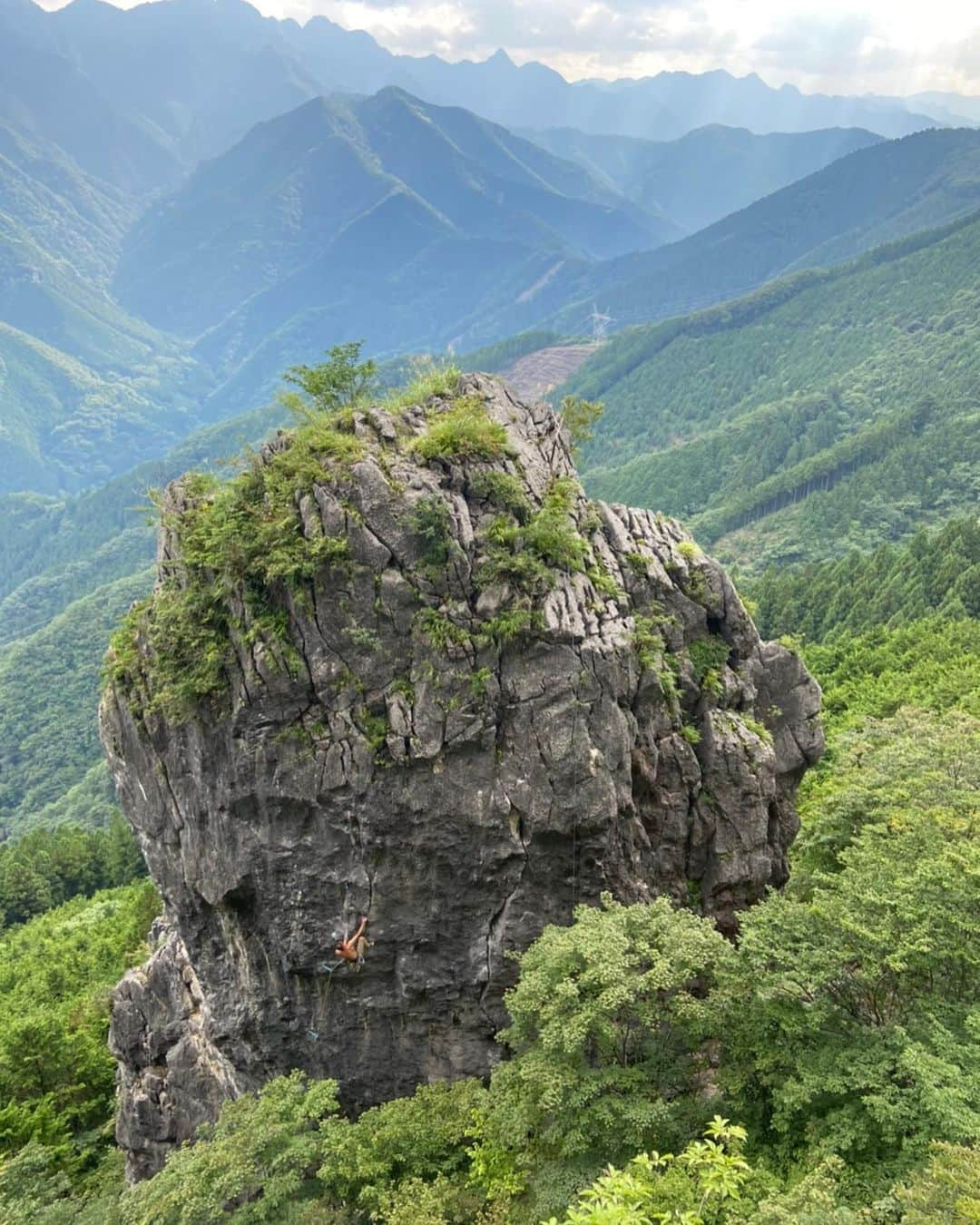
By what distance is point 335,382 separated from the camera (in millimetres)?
29734

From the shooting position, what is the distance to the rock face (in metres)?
23.8

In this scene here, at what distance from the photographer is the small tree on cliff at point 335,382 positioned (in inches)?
1148

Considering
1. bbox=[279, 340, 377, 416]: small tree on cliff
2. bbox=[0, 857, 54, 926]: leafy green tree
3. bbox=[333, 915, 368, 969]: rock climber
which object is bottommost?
bbox=[333, 915, 368, 969]: rock climber

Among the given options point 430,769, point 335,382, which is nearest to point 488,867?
point 430,769

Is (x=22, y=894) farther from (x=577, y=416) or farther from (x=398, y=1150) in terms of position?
(x=577, y=416)

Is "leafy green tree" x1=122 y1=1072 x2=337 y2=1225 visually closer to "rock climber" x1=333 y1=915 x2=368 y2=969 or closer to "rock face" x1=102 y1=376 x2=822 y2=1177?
"rock climber" x1=333 y1=915 x2=368 y2=969

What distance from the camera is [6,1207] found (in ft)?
87.0

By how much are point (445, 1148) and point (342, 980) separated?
19.3 feet

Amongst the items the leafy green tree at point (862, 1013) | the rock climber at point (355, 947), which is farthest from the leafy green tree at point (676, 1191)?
the rock climber at point (355, 947)

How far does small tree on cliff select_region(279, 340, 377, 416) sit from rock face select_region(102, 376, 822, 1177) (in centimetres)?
309

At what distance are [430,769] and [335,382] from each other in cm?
1501

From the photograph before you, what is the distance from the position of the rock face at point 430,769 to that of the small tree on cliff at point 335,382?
309 centimetres

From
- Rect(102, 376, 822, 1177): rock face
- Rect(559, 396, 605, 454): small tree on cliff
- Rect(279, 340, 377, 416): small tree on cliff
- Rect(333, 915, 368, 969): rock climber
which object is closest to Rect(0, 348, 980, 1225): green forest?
Rect(279, 340, 377, 416): small tree on cliff

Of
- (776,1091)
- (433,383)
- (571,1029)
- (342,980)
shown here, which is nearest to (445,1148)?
(342,980)
